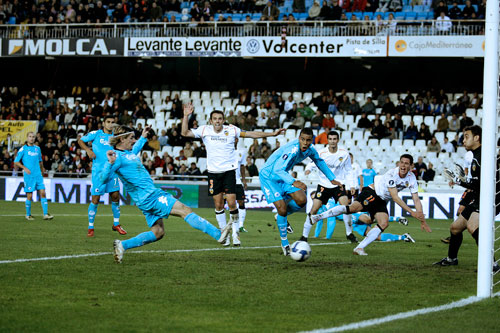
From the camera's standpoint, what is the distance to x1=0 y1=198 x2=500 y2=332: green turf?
20.0 feet

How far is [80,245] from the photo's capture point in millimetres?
11945

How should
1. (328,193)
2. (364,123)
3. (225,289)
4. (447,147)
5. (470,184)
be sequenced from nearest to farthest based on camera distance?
(225,289), (470,184), (328,193), (447,147), (364,123)

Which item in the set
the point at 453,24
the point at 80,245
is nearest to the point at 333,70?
the point at 453,24

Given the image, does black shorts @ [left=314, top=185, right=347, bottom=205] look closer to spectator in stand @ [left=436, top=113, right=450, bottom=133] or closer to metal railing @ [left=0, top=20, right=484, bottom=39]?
spectator in stand @ [left=436, top=113, right=450, bottom=133]

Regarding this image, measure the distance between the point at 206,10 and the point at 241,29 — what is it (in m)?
2.98

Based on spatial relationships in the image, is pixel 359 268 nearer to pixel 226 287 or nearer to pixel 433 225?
pixel 226 287

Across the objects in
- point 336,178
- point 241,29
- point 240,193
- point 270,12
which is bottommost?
point 240,193

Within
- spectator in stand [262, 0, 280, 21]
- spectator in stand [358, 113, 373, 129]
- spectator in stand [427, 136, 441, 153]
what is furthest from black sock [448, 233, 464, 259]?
spectator in stand [262, 0, 280, 21]

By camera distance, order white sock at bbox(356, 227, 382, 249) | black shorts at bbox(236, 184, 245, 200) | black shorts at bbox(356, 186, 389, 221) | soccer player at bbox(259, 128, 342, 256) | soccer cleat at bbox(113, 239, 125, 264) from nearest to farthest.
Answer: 1. soccer cleat at bbox(113, 239, 125, 264)
2. soccer player at bbox(259, 128, 342, 256)
3. white sock at bbox(356, 227, 382, 249)
4. black shorts at bbox(356, 186, 389, 221)
5. black shorts at bbox(236, 184, 245, 200)

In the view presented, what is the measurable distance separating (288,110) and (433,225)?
38.6ft

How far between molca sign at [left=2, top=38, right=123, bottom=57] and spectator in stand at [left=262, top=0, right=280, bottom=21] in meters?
6.28

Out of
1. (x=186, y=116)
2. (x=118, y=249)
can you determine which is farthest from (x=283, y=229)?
(x=118, y=249)

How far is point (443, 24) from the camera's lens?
2870cm

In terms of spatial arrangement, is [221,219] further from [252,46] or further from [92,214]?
[252,46]
